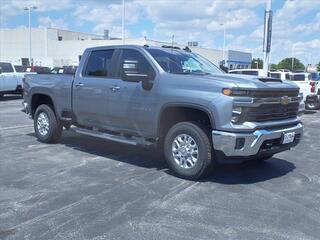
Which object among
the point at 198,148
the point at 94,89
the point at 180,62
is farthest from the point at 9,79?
the point at 198,148

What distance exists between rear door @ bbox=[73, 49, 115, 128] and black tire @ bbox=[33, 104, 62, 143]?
861 mm

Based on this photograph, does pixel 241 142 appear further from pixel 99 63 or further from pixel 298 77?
pixel 298 77

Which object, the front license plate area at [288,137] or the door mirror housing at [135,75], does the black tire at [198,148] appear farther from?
the front license plate area at [288,137]

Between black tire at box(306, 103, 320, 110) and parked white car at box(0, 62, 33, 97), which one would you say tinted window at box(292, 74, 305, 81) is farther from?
parked white car at box(0, 62, 33, 97)

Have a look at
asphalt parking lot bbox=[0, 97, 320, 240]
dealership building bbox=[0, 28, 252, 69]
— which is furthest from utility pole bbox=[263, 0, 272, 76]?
dealership building bbox=[0, 28, 252, 69]

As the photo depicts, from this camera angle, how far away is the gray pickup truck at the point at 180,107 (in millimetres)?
6180

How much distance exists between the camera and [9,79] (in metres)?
23.3

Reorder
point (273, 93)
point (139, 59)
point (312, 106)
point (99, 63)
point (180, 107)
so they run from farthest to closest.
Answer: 1. point (312, 106)
2. point (99, 63)
3. point (139, 59)
4. point (180, 107)
5. point (273, 93)

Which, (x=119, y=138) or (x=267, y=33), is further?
(x=267, y=33)

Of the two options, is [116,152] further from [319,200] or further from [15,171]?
[319,200]

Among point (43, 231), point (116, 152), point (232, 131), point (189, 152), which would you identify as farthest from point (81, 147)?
point (43, 231)

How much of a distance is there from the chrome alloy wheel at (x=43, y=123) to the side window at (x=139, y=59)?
2.65 m

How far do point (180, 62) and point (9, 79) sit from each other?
1776 cm

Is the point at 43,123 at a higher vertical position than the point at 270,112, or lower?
lower
